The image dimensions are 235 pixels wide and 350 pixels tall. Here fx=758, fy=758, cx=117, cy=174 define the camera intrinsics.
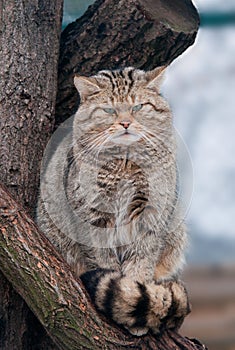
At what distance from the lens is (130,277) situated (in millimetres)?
2223

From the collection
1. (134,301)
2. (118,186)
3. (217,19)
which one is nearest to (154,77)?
(118,186)

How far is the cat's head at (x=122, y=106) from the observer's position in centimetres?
219

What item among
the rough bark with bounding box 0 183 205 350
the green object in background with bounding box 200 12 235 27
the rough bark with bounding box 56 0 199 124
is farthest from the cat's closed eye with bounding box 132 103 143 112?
the green object in background with bounding box 200 12 235 27

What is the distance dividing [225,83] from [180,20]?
77.3 inches

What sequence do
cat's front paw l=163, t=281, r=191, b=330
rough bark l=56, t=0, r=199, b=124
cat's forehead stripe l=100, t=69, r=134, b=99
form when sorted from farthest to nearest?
rough bark l=56, t=0, r=199, b=124 → cat's forehead stripe l=100, t=69, r=134, b=99 → cat's front paw l=163, t=281, r=191, b=330

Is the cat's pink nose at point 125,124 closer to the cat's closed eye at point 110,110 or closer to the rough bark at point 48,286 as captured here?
the cat's closed eye at point 110,110

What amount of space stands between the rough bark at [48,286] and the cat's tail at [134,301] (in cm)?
4

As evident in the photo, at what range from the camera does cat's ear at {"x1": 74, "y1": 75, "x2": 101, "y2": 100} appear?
2.26 meters

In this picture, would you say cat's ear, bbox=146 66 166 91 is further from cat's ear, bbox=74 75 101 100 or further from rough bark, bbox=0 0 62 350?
rough bark, bbox=0 0 62 350

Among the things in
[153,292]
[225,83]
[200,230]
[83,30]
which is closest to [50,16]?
[83,30]

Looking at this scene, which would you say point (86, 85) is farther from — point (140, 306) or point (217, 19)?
point (217, 19)

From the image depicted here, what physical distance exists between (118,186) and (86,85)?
0.32 meters

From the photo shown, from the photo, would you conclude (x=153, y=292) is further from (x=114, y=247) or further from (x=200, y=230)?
(x=200, y=230)

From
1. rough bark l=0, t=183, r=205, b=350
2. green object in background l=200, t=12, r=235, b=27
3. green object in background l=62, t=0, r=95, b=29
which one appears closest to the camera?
rough bark l=0, t=183, r=205, b=350
